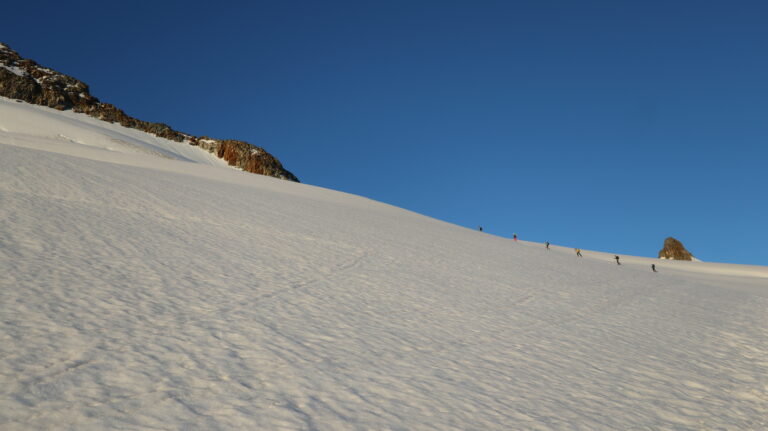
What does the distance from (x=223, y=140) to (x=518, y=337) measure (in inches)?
4247

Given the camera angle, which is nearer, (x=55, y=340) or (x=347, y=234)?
(x=55, y=340)

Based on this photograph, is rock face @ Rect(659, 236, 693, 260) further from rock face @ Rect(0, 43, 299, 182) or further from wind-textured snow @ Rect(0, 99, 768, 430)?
rock face @ Rect(0, 43, 299, 182)

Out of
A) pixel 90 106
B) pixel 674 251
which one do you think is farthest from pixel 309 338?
pixel 90 106

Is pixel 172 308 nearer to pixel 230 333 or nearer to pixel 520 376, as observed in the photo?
pixel 230 333

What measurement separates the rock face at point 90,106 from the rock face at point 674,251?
7980 cm

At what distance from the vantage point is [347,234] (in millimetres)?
18422

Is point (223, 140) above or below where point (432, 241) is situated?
above

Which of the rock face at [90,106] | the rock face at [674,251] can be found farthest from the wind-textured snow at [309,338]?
the rock face at [90,106]

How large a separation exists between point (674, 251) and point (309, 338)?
68118mm

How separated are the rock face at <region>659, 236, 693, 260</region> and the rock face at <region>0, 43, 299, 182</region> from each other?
79804 mm

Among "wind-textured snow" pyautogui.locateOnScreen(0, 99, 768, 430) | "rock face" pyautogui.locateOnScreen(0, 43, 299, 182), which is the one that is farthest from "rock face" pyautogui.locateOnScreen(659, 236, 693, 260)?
"rock face" pyautogui.locateOnScreen(0, 43, 299, 182)

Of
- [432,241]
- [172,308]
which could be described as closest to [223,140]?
[432,241]

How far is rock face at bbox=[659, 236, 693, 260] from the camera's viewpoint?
58.1 metres

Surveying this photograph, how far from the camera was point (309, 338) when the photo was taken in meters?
6.61
